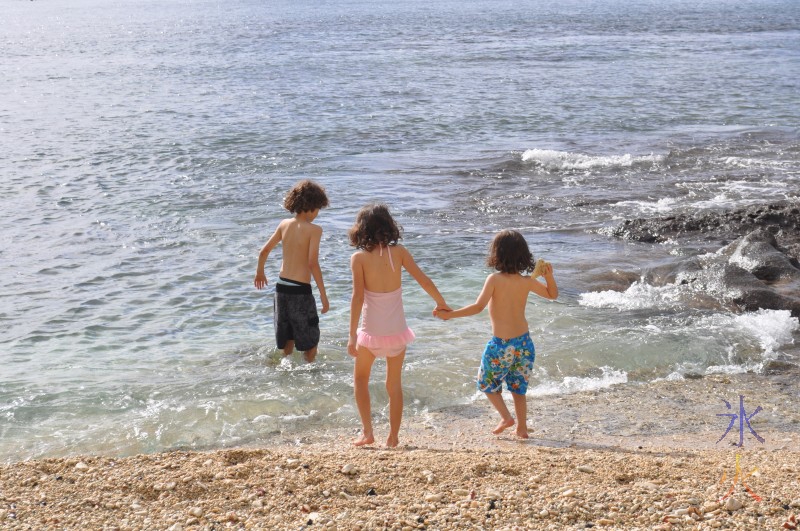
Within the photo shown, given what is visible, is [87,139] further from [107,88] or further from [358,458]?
[358,458]

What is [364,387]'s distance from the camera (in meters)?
6.18

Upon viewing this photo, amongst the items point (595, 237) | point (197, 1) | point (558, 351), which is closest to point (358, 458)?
point (558, 351)

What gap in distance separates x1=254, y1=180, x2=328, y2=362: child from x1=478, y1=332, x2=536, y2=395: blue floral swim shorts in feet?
5.74

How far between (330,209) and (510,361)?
8.94 m

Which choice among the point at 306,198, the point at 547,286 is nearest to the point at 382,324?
the point at 547,286

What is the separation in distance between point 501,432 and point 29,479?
127 inches

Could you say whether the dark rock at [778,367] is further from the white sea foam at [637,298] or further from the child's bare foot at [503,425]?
the child's bare foot at [503,425]

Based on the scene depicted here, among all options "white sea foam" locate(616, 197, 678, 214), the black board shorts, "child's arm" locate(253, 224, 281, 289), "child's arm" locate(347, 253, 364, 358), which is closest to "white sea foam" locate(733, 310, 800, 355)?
the black board shorts

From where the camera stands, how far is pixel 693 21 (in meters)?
60.8

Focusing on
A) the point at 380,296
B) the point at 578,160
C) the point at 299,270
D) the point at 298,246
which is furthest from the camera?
the point at 578,160

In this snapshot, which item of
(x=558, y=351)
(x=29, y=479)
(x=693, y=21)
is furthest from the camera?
(x=693, y=21)

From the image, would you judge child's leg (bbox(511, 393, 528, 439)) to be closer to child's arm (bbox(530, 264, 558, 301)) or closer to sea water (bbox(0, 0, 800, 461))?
child's arm (bbox(530, 264, 558, 301))

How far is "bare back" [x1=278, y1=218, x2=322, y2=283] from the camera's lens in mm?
7469

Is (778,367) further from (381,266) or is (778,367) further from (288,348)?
(288,348)
